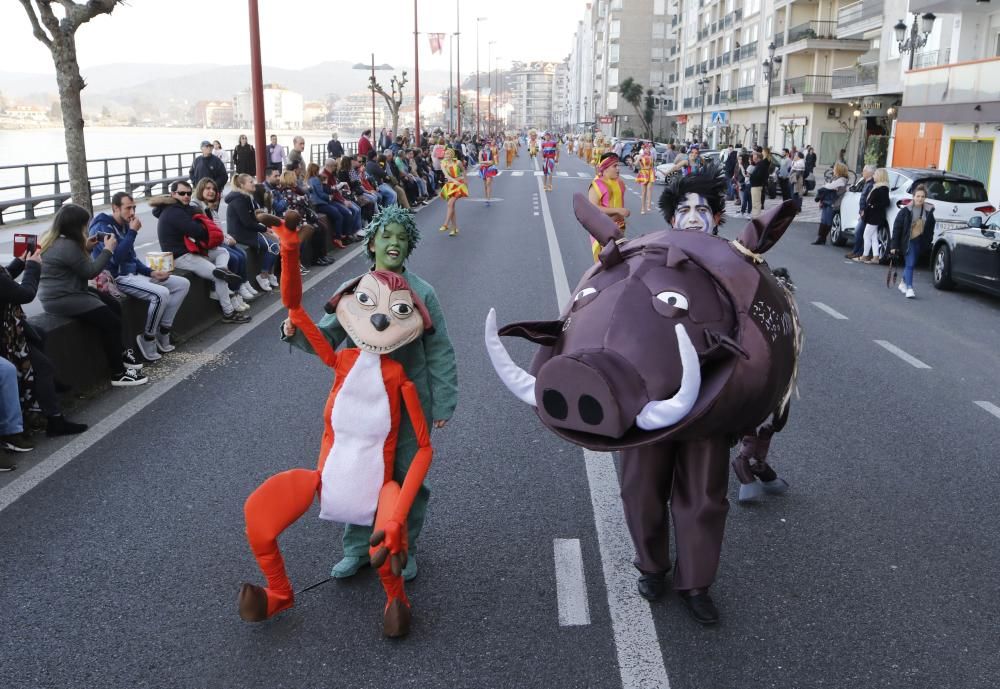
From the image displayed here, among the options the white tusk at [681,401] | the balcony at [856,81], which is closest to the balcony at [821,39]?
the balcony at [856,81]

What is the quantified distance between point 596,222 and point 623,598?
1692 mm

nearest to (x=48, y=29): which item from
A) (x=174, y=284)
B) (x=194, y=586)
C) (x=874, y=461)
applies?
(x=174, y=284)

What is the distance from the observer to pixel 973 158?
2786 centimetres

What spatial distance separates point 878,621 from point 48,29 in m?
10.4

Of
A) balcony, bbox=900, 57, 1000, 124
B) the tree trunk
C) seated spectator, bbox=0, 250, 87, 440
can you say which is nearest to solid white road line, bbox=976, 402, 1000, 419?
seated spectator, bbox=0, 250, 87, 440

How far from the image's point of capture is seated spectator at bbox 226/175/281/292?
11914mm

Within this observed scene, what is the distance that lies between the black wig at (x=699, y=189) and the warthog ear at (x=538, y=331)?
1588 millimetres

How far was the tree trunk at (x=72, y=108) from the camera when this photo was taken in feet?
35.4

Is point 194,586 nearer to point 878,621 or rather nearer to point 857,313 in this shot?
point 878,621

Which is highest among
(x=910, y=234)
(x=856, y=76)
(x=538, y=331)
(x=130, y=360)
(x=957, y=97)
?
(x=856, y=76)

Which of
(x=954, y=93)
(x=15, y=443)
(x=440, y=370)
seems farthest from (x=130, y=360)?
(x=954, y=93)

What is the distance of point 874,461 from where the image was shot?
6207 mm

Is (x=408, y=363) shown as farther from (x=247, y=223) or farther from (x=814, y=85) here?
(x=814, y=85)

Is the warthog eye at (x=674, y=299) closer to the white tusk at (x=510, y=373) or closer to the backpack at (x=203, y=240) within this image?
the white tusk at (x=510, y=373)
